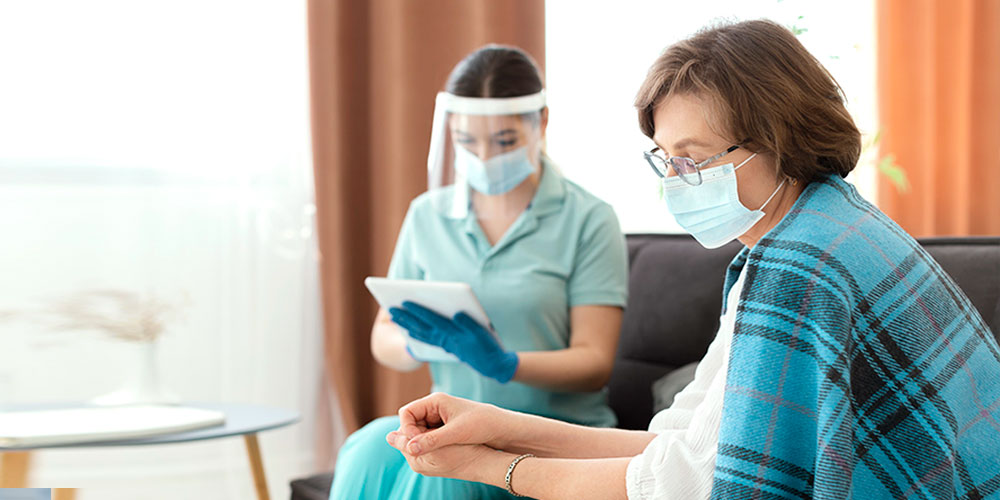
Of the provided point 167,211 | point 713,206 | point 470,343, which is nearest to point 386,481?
point 470,343

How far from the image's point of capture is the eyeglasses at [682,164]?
1.02 metres

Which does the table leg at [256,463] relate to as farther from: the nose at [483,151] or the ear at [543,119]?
the ear at [543,119]

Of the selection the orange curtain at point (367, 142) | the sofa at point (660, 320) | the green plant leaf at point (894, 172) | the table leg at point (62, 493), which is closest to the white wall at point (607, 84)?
the green plant leaf at point (894, 172)

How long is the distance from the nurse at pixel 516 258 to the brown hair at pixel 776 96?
2.56ft

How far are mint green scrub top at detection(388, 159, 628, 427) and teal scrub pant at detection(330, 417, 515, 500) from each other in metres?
0.29

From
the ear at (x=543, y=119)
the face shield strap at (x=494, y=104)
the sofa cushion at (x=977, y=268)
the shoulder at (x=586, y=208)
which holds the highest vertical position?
the face shield strap at (x=494, y=104)

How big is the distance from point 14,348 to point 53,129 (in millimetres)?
619

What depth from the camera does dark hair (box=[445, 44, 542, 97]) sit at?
1775mm

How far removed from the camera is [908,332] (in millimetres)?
857

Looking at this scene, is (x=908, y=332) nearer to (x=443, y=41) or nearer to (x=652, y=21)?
(x=443, y=41)

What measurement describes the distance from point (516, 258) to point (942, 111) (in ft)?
8.48

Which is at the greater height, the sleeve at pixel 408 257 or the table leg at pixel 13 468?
the sleeve at pixel 408 257

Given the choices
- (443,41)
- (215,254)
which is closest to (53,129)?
(215,254)

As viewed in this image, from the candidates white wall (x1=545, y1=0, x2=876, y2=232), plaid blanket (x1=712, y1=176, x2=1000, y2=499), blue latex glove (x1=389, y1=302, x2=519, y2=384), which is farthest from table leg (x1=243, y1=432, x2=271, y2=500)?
white wall (x1=545, y1=0, x2=876, y2=232)
